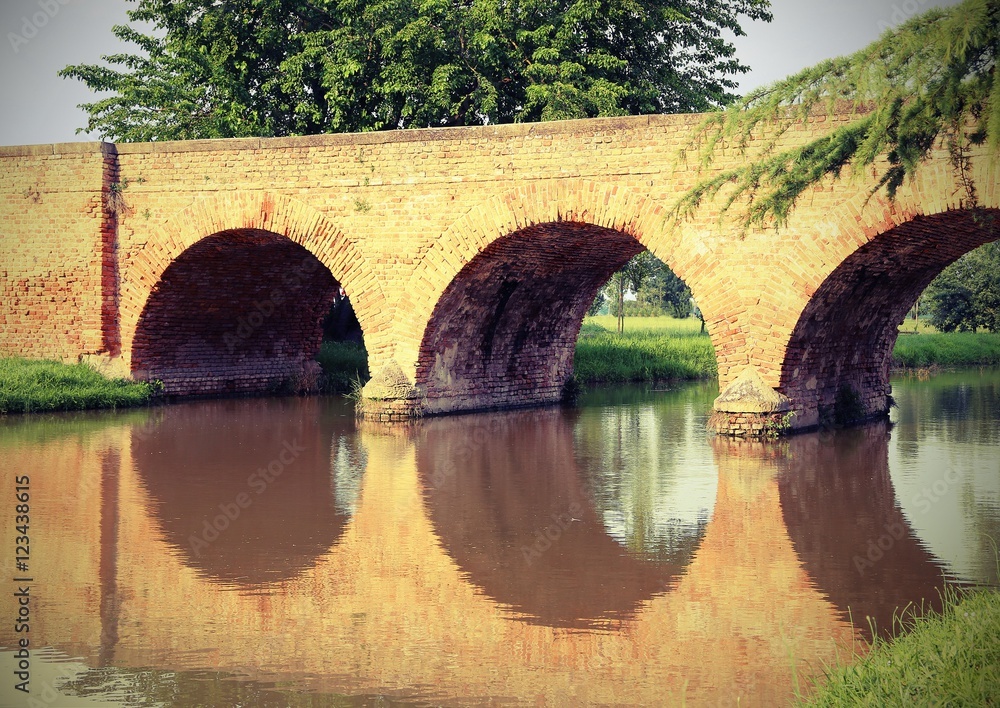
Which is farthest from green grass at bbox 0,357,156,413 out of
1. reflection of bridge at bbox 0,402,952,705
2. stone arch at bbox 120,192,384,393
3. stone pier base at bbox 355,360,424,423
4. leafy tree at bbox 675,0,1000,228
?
leafy tree at bbox 675,0,1000,228

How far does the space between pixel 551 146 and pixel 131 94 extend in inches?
439

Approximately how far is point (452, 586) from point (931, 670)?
10.2 feet

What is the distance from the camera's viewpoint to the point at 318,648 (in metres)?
6.06

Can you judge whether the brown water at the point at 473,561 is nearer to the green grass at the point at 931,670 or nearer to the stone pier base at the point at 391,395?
the green grass at the point at 931,670

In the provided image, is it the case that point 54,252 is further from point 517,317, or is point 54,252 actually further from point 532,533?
point 532,533

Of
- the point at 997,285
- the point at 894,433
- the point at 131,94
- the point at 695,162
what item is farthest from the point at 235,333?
the point at 997,285

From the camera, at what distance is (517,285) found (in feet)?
55.8

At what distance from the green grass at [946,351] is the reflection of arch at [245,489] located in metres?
17.0

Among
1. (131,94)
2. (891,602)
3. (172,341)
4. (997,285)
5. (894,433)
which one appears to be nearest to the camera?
(891,602)

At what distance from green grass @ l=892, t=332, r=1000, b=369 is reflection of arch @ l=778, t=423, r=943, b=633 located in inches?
650

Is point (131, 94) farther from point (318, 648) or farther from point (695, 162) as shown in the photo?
point (318, 648)

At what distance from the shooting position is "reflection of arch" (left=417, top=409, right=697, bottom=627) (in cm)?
702

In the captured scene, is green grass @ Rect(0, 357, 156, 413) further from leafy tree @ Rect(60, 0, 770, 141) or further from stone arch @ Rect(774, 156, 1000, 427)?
stone arch @ Rect(774, 156, 1000, 427)

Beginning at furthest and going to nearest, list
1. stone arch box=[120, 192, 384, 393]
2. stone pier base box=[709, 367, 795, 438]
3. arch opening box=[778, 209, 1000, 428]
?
stone arch box=[120, 192, 384, 393] → stone pier base box=[709, 367, 795, 438] → arch opening box=[778, 209, 1000, 428]
